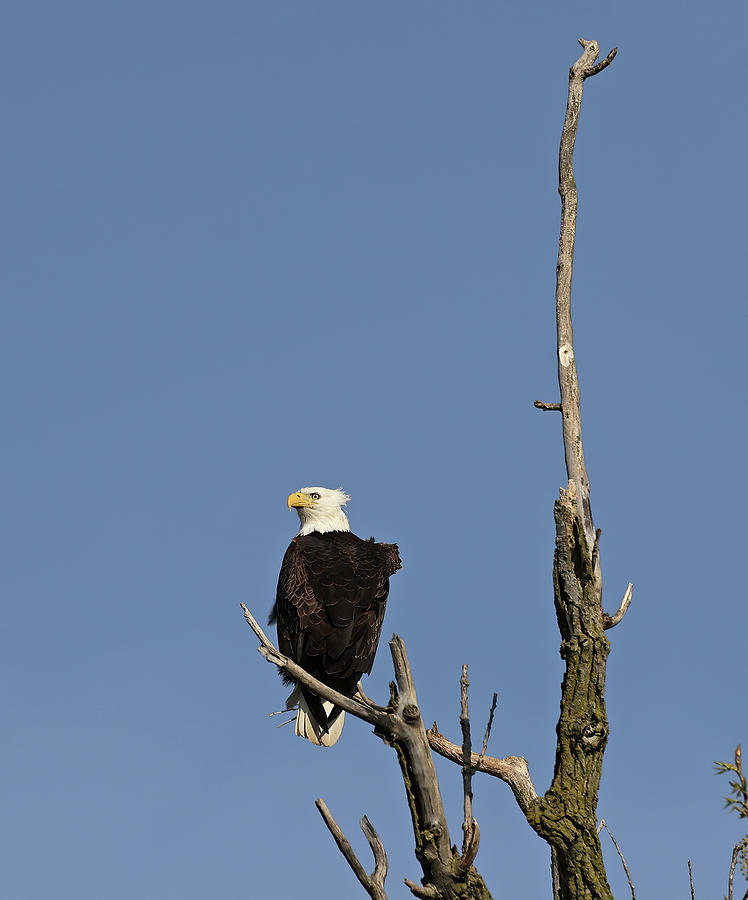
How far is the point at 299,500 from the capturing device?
10.5m

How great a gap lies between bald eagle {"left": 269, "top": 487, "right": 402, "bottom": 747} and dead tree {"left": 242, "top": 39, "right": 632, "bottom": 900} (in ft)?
4.98

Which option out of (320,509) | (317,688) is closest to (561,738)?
(317,688)

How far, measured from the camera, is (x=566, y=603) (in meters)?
6.82

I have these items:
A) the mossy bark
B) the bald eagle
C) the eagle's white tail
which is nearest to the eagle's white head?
the bald eagle

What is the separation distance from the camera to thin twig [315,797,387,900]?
240 inches

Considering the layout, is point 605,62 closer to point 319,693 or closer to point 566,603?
point 566,603

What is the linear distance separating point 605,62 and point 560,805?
4.97 meters

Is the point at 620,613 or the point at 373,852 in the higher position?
the point at 620,613

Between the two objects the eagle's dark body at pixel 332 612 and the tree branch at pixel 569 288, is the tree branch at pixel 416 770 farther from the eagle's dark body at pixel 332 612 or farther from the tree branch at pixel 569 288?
Answer: the eagle's dark body at pixel 332 612

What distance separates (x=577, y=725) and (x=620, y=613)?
0.77m

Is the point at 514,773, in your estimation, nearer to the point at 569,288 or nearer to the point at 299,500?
the point at 569,288

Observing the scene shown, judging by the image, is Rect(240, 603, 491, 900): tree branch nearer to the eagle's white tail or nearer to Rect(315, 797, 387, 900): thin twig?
Rect(315, 797, 387, 900): thin twig

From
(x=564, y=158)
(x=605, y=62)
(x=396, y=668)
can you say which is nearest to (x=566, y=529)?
(x=396, y=668)

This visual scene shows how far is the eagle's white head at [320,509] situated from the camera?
1040cm
